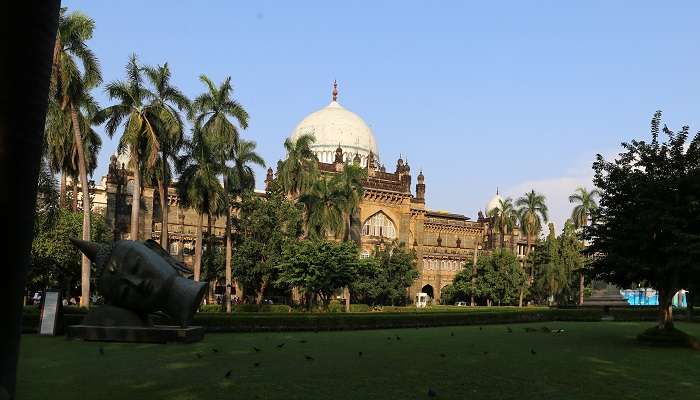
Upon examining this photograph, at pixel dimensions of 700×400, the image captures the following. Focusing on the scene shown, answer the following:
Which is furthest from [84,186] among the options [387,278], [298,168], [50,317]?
[387,278]

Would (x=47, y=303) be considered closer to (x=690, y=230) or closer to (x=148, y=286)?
(x=148, y=286)

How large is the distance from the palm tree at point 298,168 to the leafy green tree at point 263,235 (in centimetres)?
161

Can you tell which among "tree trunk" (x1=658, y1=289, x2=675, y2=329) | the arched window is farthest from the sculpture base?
the arched window

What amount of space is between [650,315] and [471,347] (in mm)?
27033

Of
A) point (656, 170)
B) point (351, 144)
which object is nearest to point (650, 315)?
point (656, 170)

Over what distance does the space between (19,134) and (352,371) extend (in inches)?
420

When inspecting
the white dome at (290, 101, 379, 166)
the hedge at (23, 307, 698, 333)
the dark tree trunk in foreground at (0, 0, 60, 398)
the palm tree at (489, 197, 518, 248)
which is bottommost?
the hedge at (23, 307, 698, 333)

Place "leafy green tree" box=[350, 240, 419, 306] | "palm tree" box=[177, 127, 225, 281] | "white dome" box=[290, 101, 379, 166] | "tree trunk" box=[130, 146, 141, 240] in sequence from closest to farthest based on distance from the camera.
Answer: "tree trunk" box=[130, 146, 141, 240] < "palm tree" box=[177, 127, 225, 281] < "leafy green tree" box=[350, 240, 419, 306] < "white dome" box=[290, 101, 379, 166]

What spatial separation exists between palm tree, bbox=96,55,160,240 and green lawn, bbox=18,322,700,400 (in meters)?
13.4

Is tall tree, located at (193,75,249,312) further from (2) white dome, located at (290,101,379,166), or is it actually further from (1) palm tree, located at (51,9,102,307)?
(2) white dome, located at (290,101,379,166)

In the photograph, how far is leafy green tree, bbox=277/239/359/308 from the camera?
146 feet

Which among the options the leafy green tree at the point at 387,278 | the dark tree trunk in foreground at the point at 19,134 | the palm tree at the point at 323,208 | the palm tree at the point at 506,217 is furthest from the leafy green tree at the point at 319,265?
the dark tree trunk in foreground at the point at 19,134

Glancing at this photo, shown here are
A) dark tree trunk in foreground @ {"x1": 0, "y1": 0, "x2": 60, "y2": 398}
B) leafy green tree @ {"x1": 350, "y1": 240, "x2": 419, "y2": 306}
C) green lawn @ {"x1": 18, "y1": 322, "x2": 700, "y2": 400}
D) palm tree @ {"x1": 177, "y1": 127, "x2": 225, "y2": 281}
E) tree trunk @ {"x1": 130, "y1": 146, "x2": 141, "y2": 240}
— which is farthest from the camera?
leafy green tree @ {"x1": 350, "y1": 240, "x2": 419, "y2": 306}

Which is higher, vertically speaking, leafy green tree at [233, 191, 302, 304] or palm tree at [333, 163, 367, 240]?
palm tree at [333, 163, 367, 240]
